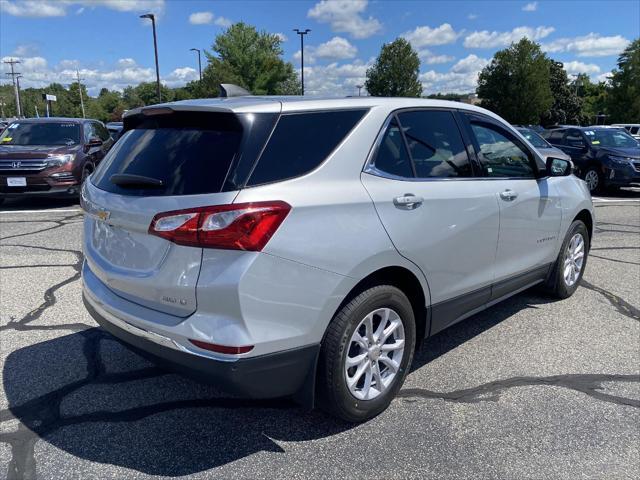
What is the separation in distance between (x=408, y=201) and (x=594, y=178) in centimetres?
1270

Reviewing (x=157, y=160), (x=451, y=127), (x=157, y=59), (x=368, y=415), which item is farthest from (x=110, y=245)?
(x=157, y=59)

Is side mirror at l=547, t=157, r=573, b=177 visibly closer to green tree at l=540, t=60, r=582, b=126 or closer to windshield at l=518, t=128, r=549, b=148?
windshield at l=518, t=128, r=549, b=148

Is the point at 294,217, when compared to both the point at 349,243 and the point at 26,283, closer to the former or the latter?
the point at 349,243

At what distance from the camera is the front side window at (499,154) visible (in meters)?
3.83

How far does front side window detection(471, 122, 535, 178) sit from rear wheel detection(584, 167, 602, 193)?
425 inches

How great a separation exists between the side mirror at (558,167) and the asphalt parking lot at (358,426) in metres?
1.26

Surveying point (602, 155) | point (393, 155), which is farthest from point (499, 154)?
point (602, 155)

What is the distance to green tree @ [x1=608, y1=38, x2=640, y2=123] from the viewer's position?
145 ft

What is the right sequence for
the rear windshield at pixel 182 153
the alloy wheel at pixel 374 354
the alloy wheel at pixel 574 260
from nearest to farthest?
the rear windshield at pixel 182 153, the alloy wheel at pixel 374 354, the alloy wheel at pixel 574 260

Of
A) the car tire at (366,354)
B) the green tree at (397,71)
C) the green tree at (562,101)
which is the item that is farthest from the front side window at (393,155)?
the green tree at (562,101)

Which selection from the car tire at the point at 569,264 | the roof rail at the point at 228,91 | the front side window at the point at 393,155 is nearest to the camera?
the front side window at the point at 393,155

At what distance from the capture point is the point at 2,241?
24.0ft

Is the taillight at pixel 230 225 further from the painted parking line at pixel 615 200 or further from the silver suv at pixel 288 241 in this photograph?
the painted parking line at pixel 615 200

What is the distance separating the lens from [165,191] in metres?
2.52
